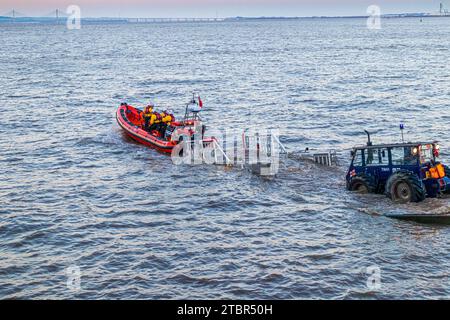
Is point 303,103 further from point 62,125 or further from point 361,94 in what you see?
point 62,125

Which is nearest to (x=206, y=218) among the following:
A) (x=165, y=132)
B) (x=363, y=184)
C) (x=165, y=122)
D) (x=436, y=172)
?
(x=363, y=184)

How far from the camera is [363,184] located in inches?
793

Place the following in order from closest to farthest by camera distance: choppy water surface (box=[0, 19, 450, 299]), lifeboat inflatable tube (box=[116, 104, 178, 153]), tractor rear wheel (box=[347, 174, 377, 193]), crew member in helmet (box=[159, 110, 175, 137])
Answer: choppy water surface (box=[0, 19, 450, 299])
tractor rear wheel (box=[347, 174, 377, 193])
lifeboat inflatable tube (box=[116, 104, 178, 153])
crew member in helmet (box=[159, 110, 175, 137])

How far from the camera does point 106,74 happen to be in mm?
74188

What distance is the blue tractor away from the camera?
1853 centimetres

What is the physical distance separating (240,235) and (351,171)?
17.4ft

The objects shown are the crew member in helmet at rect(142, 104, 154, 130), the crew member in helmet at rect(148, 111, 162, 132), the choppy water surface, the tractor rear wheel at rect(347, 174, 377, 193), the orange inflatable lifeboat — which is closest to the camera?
the choppy water surface

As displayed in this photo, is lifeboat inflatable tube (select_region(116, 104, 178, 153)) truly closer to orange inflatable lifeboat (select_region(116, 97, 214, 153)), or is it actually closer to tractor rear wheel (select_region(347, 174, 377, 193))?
orange inflatable lifeboat (select_region(116, 97, 214, 153))

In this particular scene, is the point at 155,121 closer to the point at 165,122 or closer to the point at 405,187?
the point at 165,122

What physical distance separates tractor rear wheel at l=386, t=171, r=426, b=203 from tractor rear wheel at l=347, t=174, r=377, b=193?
1031 millimetres

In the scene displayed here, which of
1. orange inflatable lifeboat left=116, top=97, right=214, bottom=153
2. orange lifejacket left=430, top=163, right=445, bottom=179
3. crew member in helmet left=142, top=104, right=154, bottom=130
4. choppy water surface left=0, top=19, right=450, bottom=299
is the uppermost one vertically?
crew member in helmet left=142, top=104, right=154, bottom=130

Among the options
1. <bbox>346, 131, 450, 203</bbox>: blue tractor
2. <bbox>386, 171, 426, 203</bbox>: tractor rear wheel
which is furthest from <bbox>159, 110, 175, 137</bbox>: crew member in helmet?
<bbox>386, 171, 426, 203</bbox>: tractor rear wheel

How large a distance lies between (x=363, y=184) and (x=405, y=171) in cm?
178
